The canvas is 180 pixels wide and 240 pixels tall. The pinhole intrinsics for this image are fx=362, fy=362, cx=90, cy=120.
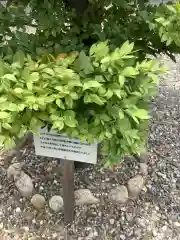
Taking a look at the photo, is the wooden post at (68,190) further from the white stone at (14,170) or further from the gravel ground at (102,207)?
the white stone at (14,170)

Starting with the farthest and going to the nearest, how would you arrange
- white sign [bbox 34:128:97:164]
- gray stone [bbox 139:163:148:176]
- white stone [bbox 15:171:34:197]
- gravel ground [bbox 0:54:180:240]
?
1. gray stone [bbox 139:163:148:176]
2. white stone [bbox 15:171:34:197]
3. gravel ground [bbox 0:54:180:240]
4. white sign [bbox 34:128:97:164]

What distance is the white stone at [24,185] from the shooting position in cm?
161

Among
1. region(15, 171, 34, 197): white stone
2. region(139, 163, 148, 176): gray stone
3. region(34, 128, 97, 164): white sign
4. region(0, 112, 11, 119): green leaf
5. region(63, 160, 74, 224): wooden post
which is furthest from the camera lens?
region(139, 163, 148, 176): gray stone

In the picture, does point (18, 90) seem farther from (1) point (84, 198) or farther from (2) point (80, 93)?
(1) point (84, 198)

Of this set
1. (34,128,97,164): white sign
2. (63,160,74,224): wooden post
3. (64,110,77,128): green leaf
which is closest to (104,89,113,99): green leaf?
(64,110,77,128): green leaf

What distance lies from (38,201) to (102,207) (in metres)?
0.28

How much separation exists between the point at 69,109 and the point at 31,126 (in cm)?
11

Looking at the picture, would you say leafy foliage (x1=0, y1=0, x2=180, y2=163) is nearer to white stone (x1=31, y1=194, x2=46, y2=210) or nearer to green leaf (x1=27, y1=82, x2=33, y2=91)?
green leaf (x1=27, y1=82, x2=33, y2=91)

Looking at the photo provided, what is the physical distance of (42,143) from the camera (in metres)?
1.26

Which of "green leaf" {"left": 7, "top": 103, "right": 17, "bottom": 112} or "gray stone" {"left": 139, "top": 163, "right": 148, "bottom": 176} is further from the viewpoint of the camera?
"gray stone" {"left": 139, "top": 163, "right": 148, "bottom": 176}

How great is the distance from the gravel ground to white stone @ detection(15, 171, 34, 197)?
0.08ft

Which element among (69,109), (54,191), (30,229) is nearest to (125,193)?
(54,191)

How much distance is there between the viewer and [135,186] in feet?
5.37

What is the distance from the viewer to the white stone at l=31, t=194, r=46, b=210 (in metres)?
1.56
